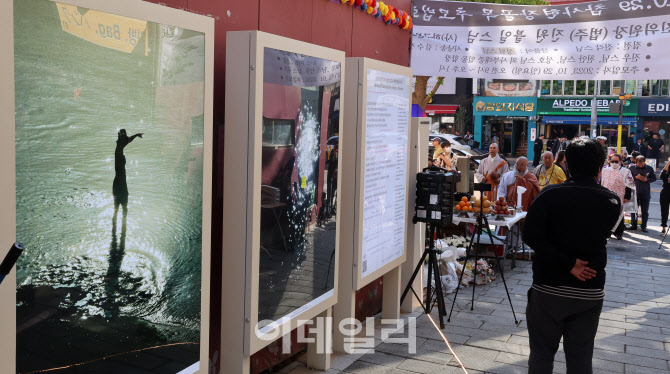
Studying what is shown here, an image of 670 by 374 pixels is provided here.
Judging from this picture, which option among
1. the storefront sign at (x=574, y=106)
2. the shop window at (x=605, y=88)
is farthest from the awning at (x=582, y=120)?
the shop window at (x=605, y=88)

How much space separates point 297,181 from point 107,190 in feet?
5.63

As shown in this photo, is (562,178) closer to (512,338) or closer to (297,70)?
(512,338)

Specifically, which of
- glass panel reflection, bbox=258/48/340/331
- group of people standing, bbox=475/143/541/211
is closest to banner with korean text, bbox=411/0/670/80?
group of people standing, bbox=475/143/541/211

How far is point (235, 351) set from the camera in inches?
153

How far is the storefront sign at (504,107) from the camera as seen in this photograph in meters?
40.8

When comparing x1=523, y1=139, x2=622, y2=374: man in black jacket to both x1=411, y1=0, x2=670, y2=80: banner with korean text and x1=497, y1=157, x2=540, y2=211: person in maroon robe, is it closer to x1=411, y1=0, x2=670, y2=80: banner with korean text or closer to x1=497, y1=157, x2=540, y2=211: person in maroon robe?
x1=411, y1=0, x2=670, y2=80: banner with korean text

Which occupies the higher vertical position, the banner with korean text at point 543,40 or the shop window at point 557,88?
the shop window at point 557,88

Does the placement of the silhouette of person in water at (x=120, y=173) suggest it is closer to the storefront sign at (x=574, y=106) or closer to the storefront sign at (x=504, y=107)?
the storefront sign at (x=574, y=106)

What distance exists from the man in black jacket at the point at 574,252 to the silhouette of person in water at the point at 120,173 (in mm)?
2232

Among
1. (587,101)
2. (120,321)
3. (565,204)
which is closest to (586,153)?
(565,204)

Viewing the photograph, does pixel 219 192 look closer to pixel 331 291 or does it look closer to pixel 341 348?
pixel 331 291

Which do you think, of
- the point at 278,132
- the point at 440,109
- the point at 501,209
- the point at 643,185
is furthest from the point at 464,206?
the point at 440,109

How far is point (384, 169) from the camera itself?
18.9ft

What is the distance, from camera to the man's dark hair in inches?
146
